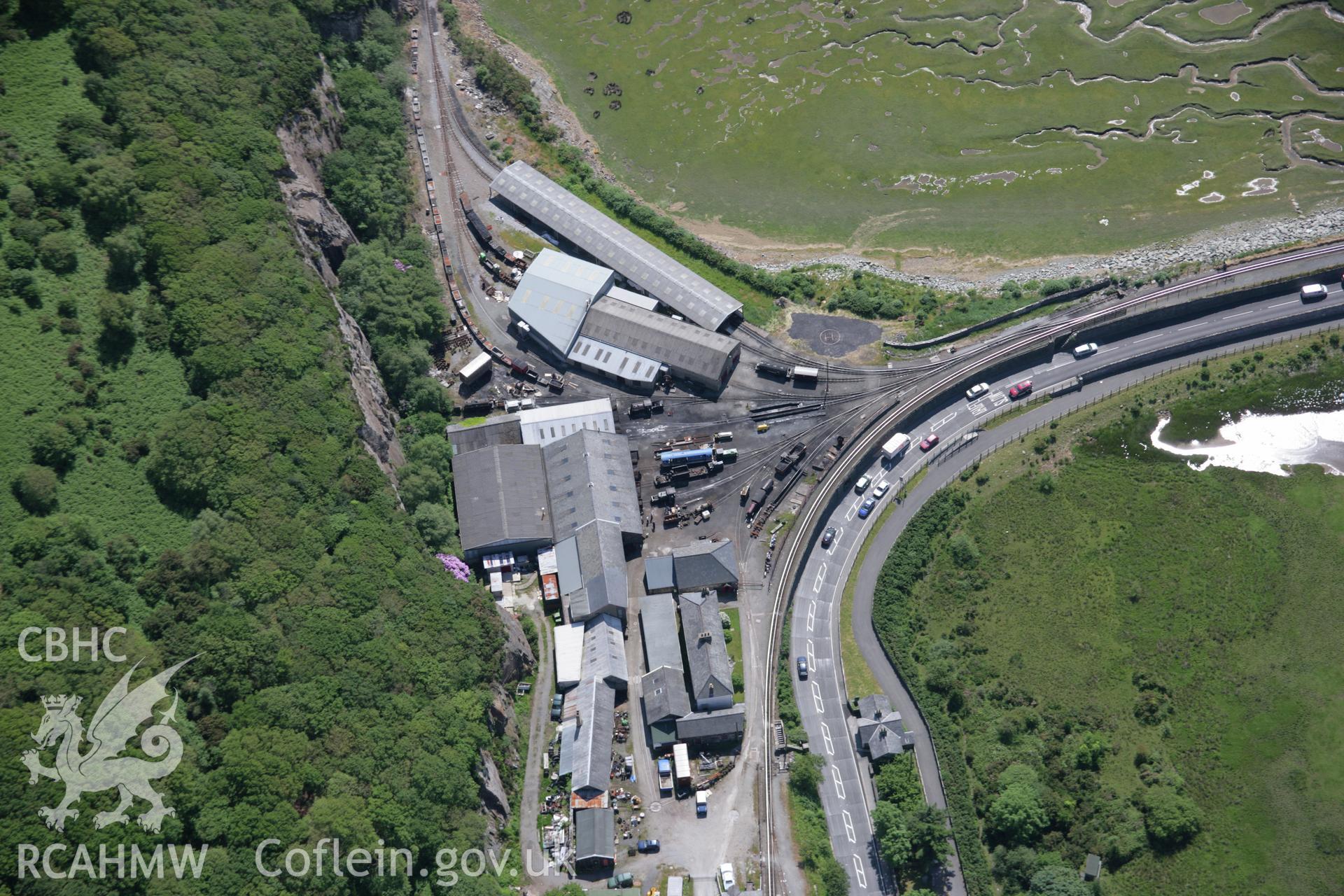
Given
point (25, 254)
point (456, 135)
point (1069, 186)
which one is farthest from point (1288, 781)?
point (25, 254)

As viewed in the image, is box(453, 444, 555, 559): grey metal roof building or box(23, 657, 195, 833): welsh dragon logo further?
box(453, 444, 555, 559): grey metal roof building

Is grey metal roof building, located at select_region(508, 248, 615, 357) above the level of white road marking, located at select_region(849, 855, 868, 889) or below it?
above

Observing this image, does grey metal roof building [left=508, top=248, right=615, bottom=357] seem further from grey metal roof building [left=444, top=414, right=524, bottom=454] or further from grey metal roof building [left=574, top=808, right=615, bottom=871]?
grey metal roof building [left=574, top=808, right=615, bottom=871]

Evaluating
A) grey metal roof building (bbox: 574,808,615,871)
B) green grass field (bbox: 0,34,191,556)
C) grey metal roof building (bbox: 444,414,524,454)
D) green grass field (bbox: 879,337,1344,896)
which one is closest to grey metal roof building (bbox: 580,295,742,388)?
grey metal roof building (bbox: 444,414,524,454)

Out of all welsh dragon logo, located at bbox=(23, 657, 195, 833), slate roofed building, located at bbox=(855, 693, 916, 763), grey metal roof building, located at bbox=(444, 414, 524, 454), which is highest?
grey metal roof building, located at bbox=(444, 414, 524, 454)

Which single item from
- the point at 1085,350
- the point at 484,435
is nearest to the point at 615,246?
the point at 484,435

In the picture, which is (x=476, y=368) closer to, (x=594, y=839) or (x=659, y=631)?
(x=659, y=631)

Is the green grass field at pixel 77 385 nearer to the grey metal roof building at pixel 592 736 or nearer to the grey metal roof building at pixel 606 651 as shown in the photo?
the grey metal roof building at pixel 606 651
